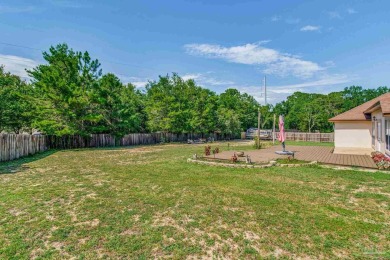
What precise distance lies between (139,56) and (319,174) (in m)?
25.5

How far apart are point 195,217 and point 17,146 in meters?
14.1

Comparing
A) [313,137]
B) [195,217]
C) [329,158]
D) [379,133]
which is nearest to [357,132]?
[379,133]

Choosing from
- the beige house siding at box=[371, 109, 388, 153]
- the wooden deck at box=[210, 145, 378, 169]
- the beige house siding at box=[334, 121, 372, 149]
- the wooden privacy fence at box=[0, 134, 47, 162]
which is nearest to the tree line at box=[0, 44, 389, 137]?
the wooden privacy fence at box=[0, 134, 47, 162]

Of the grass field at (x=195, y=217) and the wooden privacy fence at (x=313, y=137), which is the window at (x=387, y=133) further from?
the wooden privacy fence at (x=313, y=137)

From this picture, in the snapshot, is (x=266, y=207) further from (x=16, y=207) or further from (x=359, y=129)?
(x=359, y=129)

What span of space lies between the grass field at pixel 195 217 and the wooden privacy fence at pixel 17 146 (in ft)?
17.3

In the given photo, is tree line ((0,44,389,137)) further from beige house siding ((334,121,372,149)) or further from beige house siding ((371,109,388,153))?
beige house siding ((371,109,388,153))

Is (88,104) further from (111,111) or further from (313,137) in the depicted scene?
(313,137)

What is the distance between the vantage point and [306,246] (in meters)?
3.60

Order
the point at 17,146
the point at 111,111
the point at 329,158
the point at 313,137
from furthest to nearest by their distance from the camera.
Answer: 1. the point at 313,137
2. the point at 111,111
3. the point at 17,146
4. the point at 329,158

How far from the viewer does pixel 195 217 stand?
15.6 ft

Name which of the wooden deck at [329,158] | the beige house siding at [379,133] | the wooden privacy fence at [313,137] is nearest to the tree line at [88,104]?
the wooden privacy fence at [313,137]

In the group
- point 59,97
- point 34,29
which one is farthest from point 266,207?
point 34,29

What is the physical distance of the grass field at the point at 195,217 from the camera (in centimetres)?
354
